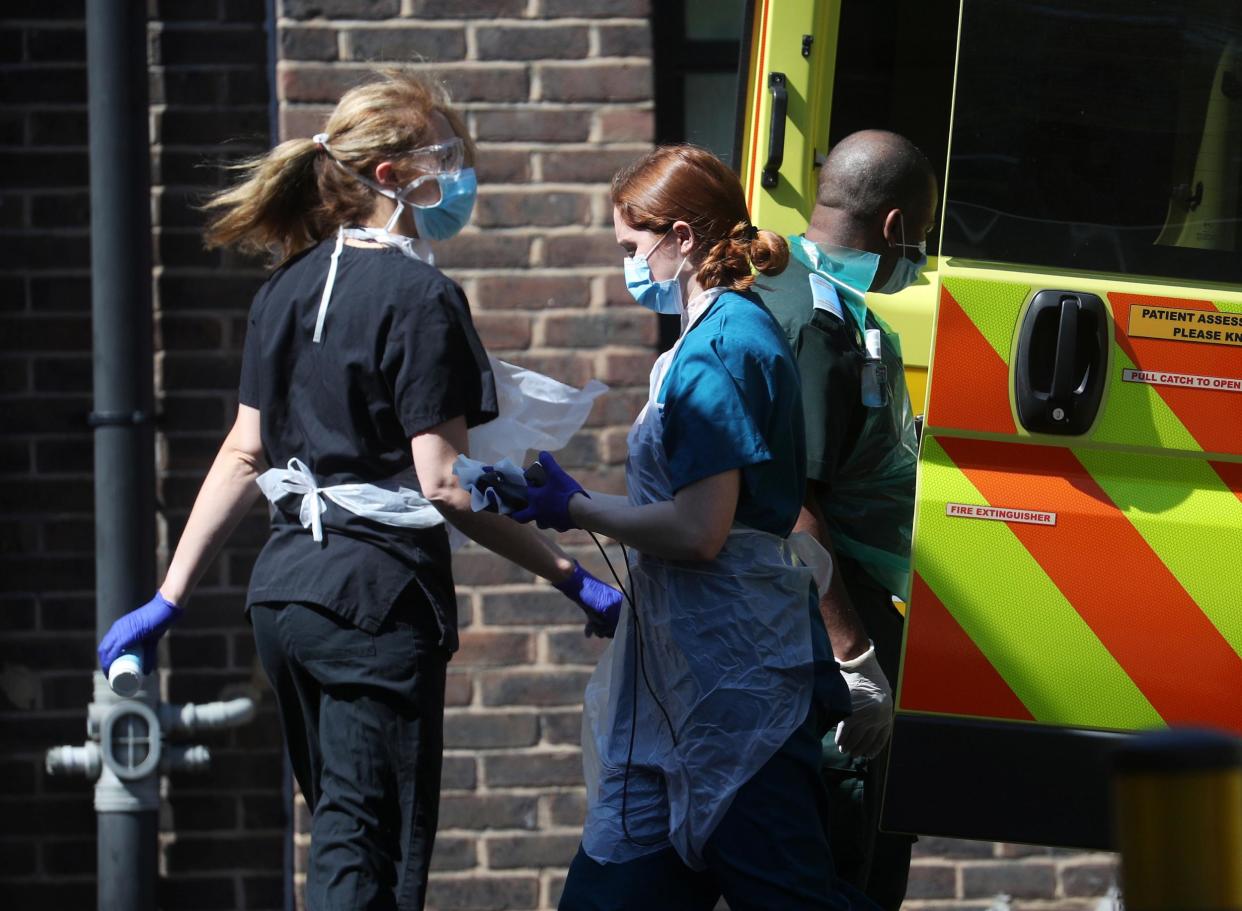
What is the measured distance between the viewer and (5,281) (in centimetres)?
419

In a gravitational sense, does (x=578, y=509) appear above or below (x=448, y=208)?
below

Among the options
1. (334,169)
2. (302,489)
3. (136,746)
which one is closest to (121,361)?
(136,746)

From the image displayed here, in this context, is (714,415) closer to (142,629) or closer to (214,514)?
(214,514)

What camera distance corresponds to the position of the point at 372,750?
2758 mm

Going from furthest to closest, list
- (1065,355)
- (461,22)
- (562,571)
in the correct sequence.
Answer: (461,22)
(562,571)
(1065,355)

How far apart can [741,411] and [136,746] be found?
2108 mm

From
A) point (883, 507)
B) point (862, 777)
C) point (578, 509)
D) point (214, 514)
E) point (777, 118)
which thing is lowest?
point (862, 777)

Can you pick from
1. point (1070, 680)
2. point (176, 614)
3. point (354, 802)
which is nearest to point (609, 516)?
point (354, 802)

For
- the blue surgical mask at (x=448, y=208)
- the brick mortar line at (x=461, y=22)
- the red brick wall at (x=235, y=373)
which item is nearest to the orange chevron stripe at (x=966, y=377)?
the blue surgical mask at (x=448, y=208)

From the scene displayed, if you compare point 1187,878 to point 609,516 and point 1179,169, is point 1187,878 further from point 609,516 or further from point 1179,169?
point 1179,169

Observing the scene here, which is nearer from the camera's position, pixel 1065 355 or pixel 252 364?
pixel 1065 355

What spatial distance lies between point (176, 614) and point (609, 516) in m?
1.13

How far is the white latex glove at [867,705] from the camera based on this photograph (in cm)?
277

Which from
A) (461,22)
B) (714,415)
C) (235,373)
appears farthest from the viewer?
(235,373)
